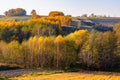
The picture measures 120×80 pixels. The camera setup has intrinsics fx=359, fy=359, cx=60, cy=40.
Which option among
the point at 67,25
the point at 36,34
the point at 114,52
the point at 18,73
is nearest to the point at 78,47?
the point at 114,52

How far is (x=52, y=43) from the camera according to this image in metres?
110

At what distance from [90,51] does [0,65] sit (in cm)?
2627

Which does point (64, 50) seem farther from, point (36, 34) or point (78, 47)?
point (36, 34)

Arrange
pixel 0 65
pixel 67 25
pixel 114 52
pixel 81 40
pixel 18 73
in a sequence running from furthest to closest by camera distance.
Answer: pixel 67 25
pixel 81 40
pixel 114 52
pixel 0 65
pixel 18 73

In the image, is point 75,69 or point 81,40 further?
point 81,40

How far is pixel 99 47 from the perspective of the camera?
105938 millimetres

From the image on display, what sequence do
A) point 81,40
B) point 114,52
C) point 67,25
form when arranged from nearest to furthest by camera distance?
point 114,52
point 81,40
point 67,25

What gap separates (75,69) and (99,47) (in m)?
10.6

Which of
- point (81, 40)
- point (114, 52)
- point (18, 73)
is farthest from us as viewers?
point (81, 40)

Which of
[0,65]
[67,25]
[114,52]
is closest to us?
[0,65]

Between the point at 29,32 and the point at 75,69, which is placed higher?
the point at 29,32

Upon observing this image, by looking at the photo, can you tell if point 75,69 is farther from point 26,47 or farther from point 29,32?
point 29,32

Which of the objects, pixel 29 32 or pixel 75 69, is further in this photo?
pixel 29 32

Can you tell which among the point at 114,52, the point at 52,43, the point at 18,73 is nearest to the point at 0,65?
the point at 18,73
